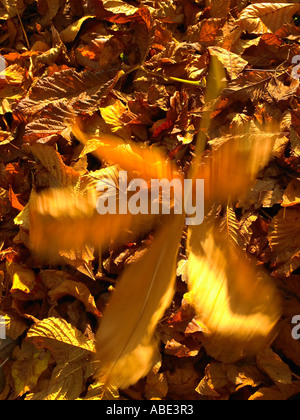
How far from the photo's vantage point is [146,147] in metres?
0.99

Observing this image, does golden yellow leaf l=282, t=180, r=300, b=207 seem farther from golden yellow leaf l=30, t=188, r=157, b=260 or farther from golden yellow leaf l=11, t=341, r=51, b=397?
golden yellow leaf l=11, t=341, r=51, b=397

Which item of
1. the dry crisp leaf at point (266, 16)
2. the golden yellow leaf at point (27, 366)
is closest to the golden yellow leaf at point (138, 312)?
the golden yellow leaf at point (27, 366)

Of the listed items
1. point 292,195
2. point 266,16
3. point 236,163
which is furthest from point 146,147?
point 266,16

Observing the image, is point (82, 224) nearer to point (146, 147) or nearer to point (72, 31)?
point (146, 147)

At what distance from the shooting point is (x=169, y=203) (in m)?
0.94

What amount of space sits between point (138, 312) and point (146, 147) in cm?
36

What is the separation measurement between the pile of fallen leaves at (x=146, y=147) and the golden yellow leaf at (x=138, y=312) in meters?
0.02

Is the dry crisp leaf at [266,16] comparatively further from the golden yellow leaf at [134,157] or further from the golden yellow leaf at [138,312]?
the golden yellow leaf at [138,312]

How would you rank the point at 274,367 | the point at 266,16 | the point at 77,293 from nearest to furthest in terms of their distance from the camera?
the point at 274,367
the point at 77,293
the point at 266,16

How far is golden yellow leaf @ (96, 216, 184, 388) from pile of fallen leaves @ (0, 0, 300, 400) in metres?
0.02

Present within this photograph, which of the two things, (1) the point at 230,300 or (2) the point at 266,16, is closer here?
(1) the point at 230,300

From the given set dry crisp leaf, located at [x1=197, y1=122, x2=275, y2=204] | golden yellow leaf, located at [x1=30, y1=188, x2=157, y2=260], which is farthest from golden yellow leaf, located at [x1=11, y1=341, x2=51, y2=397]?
dry crisp leaf, located at [x1=197, y1=122, x2=275, y2=204]

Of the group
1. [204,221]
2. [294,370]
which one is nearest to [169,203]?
[204,221]

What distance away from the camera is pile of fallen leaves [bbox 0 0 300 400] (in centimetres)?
88
